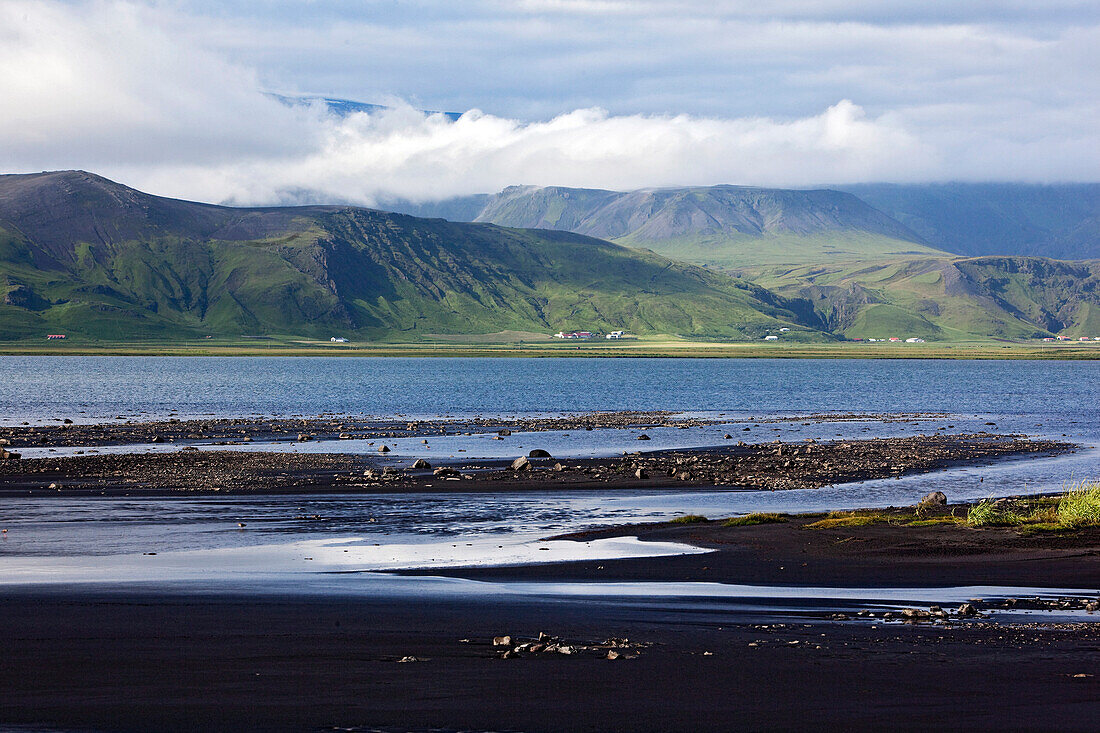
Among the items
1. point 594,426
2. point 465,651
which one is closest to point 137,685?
point 465,651

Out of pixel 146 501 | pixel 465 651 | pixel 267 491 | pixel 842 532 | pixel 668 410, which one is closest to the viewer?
pixel 465 651

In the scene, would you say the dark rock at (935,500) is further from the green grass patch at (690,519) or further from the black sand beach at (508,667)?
the black sand beach at (508,667)

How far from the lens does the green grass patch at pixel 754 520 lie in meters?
34.8

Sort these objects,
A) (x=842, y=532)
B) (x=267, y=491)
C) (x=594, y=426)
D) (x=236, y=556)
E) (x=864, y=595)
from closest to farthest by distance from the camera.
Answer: (x=864, y=595)
(x=236, y=556)
(x=842, y=532)
(x=267, y=491)
(x=594, y=426)

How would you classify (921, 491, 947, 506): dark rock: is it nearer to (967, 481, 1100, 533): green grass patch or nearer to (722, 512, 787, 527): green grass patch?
(967, 481, 1100, 533): green grass patch

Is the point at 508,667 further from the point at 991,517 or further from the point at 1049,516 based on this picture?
the point at 1049,516

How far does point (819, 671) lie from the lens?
16891 millimetres

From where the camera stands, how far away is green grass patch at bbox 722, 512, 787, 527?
3475 centimetres

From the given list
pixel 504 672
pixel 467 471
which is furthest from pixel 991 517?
pixel 467 471

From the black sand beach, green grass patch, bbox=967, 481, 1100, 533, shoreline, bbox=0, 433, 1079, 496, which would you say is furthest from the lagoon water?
green grass patch, bbox=967, 481, 1100, 533

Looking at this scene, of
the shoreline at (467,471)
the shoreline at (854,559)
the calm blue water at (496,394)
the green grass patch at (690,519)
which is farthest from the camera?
the calm blue water at (496,394)

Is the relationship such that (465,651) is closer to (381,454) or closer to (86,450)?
(381,454)

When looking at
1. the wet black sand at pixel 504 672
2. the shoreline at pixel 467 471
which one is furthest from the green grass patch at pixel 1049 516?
the shoreline at pixel 467 471

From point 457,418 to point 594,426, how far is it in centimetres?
1517
